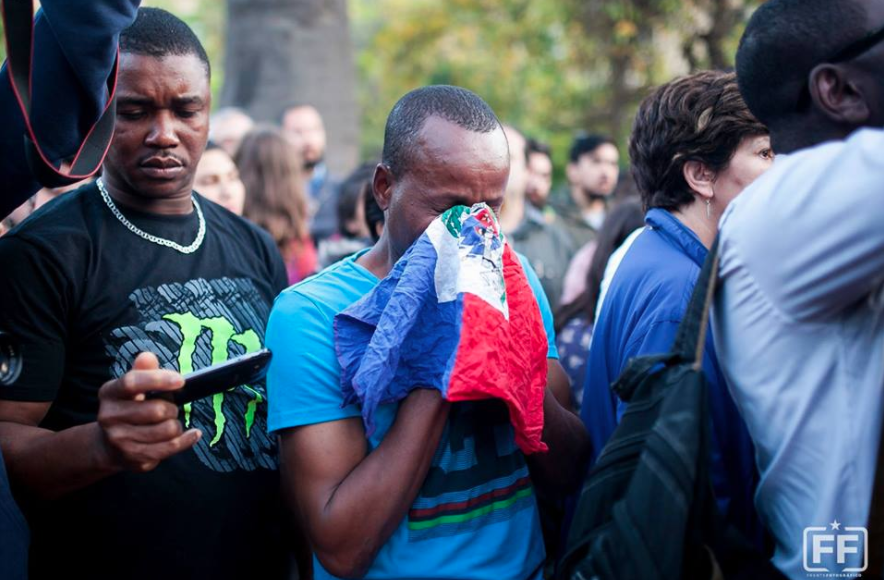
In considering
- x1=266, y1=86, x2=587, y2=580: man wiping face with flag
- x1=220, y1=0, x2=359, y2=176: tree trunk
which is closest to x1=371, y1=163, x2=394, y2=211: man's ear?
x1=266, y1=86, x2=587, y2=580: man wiping face with flag

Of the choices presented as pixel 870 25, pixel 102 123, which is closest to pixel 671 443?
pixel 870 25

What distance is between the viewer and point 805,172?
5.50ft

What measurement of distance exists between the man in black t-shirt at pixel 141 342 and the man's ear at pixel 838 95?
1607 millimetres

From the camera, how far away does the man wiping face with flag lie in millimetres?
2078

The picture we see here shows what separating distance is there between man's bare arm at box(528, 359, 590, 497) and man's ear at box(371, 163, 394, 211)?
0.66 metres

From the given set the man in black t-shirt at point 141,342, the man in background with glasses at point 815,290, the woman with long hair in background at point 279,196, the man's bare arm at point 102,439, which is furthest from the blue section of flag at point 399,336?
the woman with long hair in background at point 279,196

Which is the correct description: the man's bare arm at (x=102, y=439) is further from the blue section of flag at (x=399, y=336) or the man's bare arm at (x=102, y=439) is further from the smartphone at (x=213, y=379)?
the blue section of flag at (x=399, y=336)

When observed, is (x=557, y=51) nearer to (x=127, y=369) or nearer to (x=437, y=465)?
→ (x=127, y=369)

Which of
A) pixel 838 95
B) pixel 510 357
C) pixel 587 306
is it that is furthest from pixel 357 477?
pixel 587 306

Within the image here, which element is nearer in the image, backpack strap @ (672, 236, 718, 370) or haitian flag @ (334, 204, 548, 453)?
backpack strap @ (672, 236, 718, 370)

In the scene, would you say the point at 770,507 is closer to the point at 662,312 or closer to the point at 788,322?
the point at 788,322

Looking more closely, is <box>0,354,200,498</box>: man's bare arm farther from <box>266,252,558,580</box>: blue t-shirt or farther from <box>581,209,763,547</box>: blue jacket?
<box>581,209,763,547</box>: blue jacket

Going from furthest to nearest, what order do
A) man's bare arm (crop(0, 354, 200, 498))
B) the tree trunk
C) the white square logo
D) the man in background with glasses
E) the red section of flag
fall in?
the tree trunk
the red section of flag
man's bare arm (crop(0, 354, 200, 498))
the white square logo
the man in background with glasses

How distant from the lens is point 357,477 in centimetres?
208
